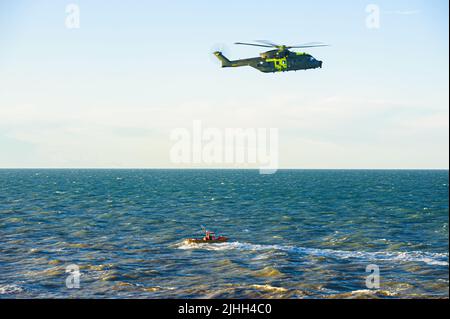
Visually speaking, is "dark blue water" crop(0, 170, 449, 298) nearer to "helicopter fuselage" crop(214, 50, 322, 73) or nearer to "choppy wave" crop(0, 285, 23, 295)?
"choppy wave" crop(0, 285, 23, 295)

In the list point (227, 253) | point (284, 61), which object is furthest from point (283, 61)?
point (227, 253)

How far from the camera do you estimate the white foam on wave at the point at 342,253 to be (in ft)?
149

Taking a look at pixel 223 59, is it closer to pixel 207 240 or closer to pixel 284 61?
pixel 284 61

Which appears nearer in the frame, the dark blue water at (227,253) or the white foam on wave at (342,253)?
the dark blue water at (227,253)

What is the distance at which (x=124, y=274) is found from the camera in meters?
39.7

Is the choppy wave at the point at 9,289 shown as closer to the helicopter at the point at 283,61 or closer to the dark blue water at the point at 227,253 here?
the dark blue water at the point at 227,253

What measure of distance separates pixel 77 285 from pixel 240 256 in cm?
1664

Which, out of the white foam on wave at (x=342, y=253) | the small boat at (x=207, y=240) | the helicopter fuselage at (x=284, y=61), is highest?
the helicopter fuselage at (x=284, y=61)

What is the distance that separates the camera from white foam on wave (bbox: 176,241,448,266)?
45528mm

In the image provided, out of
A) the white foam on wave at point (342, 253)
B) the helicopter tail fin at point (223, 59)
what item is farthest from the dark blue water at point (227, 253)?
the helicopter tail fin at point (223, 59)

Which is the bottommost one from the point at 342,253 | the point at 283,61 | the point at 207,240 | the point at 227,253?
the point at 342,253

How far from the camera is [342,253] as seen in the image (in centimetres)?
4872

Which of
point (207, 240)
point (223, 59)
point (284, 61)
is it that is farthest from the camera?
point (207, 240)
